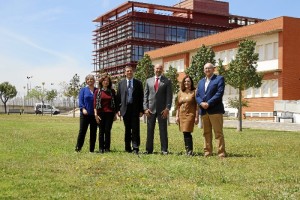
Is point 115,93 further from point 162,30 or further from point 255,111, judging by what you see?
point 162,30

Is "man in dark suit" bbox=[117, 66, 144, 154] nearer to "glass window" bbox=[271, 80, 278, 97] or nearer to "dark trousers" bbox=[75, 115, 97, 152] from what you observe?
"dark trousers" bbox=[75, 115, 97, 152]

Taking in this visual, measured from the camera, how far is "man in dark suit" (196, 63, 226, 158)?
1166 cm

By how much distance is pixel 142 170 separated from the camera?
A: 29.0 ft

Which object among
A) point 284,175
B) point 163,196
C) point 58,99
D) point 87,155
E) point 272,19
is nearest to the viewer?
point 163,196

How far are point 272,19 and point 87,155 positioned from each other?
40445mm

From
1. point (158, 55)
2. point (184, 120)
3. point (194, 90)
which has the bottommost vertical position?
point (184, 120)

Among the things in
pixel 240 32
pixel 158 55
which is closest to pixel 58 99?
pixel 158 55

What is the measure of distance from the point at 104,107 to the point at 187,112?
7.16ft

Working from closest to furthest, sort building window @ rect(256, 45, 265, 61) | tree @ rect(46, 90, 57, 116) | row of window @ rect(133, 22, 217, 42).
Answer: building window @ rect(256, 45, 265, 61)
row of window @ rect(133, 22, 217, 42)
tree @ rect(46, 90, 57, 116)

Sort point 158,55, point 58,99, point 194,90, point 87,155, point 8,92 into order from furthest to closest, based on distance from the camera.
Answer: point 58,99, point 8,92, point 158,55, point 194,90, point 87,155

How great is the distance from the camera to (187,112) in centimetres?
1216

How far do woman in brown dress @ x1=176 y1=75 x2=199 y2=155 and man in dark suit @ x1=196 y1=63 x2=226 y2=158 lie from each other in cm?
27

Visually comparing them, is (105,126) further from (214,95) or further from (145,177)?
(145,177)

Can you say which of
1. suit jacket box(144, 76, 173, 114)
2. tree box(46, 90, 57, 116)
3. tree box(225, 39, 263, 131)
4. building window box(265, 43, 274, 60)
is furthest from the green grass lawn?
tree box(46, 90, 57, 116)
